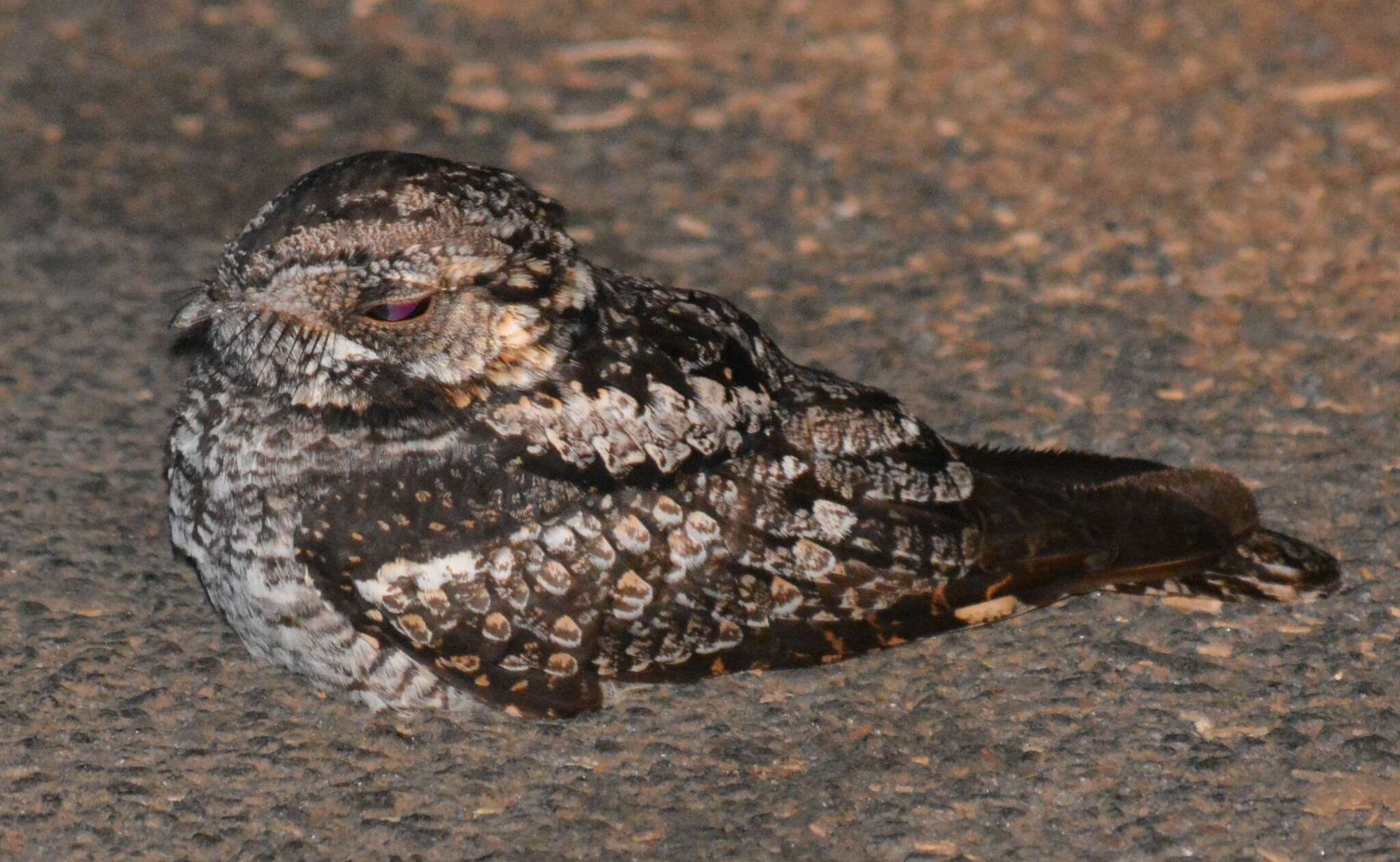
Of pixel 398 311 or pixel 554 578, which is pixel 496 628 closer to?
pixel 554 578

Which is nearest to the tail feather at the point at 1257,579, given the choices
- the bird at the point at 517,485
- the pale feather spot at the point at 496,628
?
the bird at the point at 517,485

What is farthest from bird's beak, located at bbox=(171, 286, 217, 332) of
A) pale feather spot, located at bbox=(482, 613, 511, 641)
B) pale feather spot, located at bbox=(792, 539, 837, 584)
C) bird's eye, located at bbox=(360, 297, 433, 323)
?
pale feather spot, located at bbox=(792, 539, 837, 584)

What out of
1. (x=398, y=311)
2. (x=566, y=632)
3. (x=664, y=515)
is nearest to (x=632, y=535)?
(x=664, y=515)

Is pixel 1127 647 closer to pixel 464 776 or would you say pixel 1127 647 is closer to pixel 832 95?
pixel 464 776

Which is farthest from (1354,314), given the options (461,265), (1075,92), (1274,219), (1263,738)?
(461,265)

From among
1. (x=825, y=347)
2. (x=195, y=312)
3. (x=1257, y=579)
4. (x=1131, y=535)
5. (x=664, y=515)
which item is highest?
(x=195, y=312)

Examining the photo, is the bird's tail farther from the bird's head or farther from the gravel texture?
the bird's head

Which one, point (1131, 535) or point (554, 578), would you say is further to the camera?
point (1131, 535)
